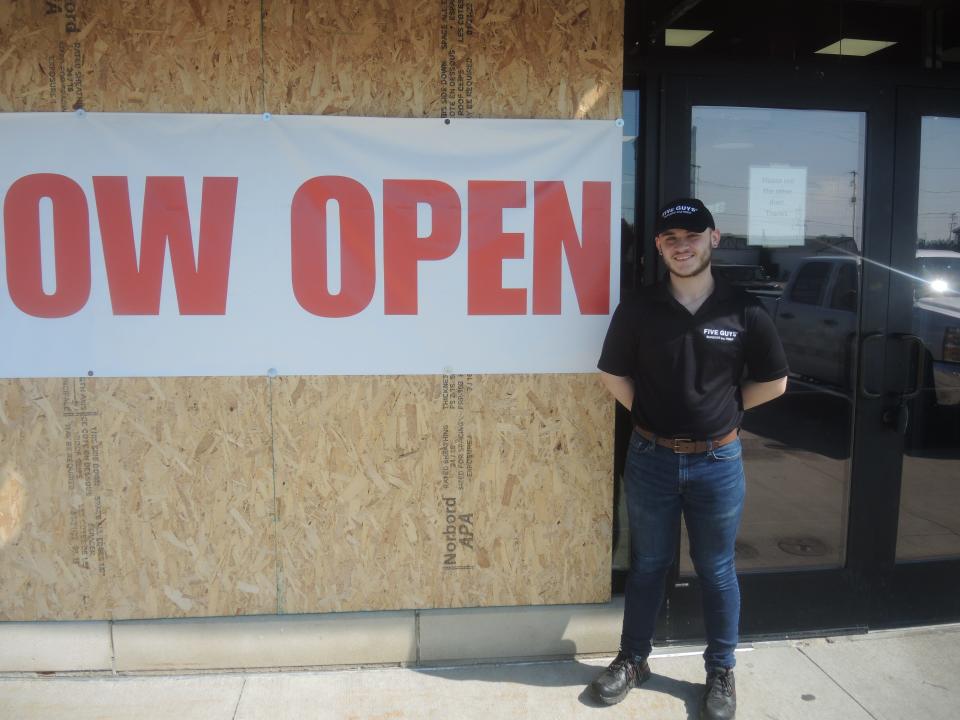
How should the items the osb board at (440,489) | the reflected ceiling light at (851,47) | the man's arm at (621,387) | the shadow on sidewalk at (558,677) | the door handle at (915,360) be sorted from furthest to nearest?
1. the door handle at (915,360)
2. the reflected ceiling light at (851,47)
3. the osb board at (440,489)
4. the shadow on sidewalk at (558,677)
5. the man's arm at (621,387)

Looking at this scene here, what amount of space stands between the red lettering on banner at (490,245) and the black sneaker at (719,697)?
1674mm

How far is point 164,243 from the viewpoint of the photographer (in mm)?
3088

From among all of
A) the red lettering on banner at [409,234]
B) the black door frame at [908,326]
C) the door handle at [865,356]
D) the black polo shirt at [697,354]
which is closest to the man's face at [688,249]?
the black polo shirt at [697,354]

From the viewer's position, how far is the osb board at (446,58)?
309 centimetres

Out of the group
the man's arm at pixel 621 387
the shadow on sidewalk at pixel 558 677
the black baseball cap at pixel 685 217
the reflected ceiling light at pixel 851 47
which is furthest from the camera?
the reflected ceiling light at pixel 851 47

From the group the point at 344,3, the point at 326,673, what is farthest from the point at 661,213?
the point at 326,673

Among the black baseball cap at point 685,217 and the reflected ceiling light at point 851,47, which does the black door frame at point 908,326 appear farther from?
the black baseball cap at point 685,217

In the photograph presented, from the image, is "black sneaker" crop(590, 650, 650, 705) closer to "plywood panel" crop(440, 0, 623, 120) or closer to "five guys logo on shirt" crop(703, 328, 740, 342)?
"five guys logo on shirt" crop(703, 328, 740, 342)

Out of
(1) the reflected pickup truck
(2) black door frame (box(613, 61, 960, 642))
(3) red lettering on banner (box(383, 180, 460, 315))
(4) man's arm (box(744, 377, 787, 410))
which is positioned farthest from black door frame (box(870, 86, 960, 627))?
(3) red lettering on banner (box(383, 180, 460, 315))

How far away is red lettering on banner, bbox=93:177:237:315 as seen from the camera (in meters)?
3.08

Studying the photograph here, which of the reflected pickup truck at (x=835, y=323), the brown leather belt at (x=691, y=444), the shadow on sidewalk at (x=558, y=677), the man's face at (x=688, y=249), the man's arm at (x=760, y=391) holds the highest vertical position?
the man's face at (x=688, y=249)

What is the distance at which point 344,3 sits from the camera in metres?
3.08

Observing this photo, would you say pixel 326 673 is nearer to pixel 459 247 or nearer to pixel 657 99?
pixel 459 247

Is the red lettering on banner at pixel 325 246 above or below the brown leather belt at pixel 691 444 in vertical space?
above
